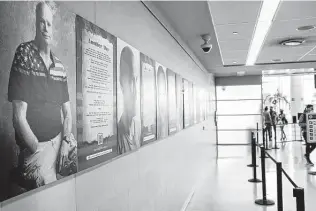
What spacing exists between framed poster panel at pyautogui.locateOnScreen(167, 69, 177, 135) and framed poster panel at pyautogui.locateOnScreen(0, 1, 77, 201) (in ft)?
6.30

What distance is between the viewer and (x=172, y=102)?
3258 mm

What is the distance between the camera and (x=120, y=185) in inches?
72.7

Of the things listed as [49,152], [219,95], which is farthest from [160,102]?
[219,95]

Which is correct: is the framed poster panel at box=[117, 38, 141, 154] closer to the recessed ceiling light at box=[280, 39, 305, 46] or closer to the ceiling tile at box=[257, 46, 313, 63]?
the recessed ceiling light at box=[280, 39, 305, 46]

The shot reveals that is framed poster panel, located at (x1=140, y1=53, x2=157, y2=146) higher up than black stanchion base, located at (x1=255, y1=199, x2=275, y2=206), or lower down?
higher up

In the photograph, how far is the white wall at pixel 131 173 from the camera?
48.3 inches

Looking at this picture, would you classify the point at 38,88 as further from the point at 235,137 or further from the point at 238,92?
the point at 235,137

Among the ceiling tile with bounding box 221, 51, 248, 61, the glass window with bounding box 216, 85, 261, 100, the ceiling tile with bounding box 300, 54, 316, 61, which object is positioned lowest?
the glass window with bounding box 216, 85, 261, 100

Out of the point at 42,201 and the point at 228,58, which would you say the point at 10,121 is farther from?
the point at 228,58

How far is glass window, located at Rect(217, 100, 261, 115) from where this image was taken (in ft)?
34.8

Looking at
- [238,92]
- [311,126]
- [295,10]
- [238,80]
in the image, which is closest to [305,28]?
[295,10]

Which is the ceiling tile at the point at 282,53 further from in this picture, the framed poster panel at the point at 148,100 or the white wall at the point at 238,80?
the white wall at the point at 238,80

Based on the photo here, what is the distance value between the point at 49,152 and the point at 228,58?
217 inches

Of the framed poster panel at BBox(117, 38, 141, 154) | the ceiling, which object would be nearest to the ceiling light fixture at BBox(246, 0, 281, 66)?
the ceiling
